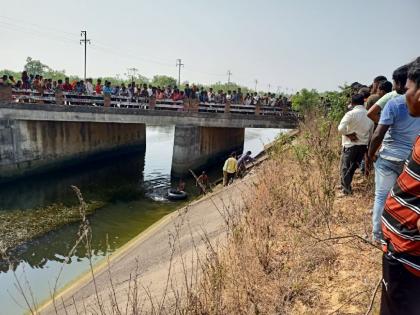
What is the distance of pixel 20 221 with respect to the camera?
37.6ft

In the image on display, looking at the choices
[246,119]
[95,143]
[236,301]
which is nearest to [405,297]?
[236,301]

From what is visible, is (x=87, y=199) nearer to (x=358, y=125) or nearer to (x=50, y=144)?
(x=50, y=144)

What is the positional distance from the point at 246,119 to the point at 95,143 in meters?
9.06

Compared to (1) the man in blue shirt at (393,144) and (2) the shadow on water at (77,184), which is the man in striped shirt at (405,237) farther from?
(2) the shadow on water at (77,184)

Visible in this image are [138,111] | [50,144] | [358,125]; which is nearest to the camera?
[358,125]

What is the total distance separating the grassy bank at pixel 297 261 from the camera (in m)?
3.01

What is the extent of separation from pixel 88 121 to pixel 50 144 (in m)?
2.57

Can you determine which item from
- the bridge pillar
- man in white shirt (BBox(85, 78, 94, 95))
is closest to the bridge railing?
man in white shirt (BBox(85, 78, 94, 95))

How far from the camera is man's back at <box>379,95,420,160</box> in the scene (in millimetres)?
3158

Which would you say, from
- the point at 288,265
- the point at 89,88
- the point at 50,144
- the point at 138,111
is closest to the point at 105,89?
the point at 89,88

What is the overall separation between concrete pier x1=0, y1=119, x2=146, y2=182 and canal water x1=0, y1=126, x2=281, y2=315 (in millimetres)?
614

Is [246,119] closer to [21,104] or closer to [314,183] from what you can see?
[21,104]

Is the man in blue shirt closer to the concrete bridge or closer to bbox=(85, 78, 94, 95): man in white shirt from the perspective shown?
the concrete bridge

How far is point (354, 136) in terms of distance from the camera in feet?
16.5
